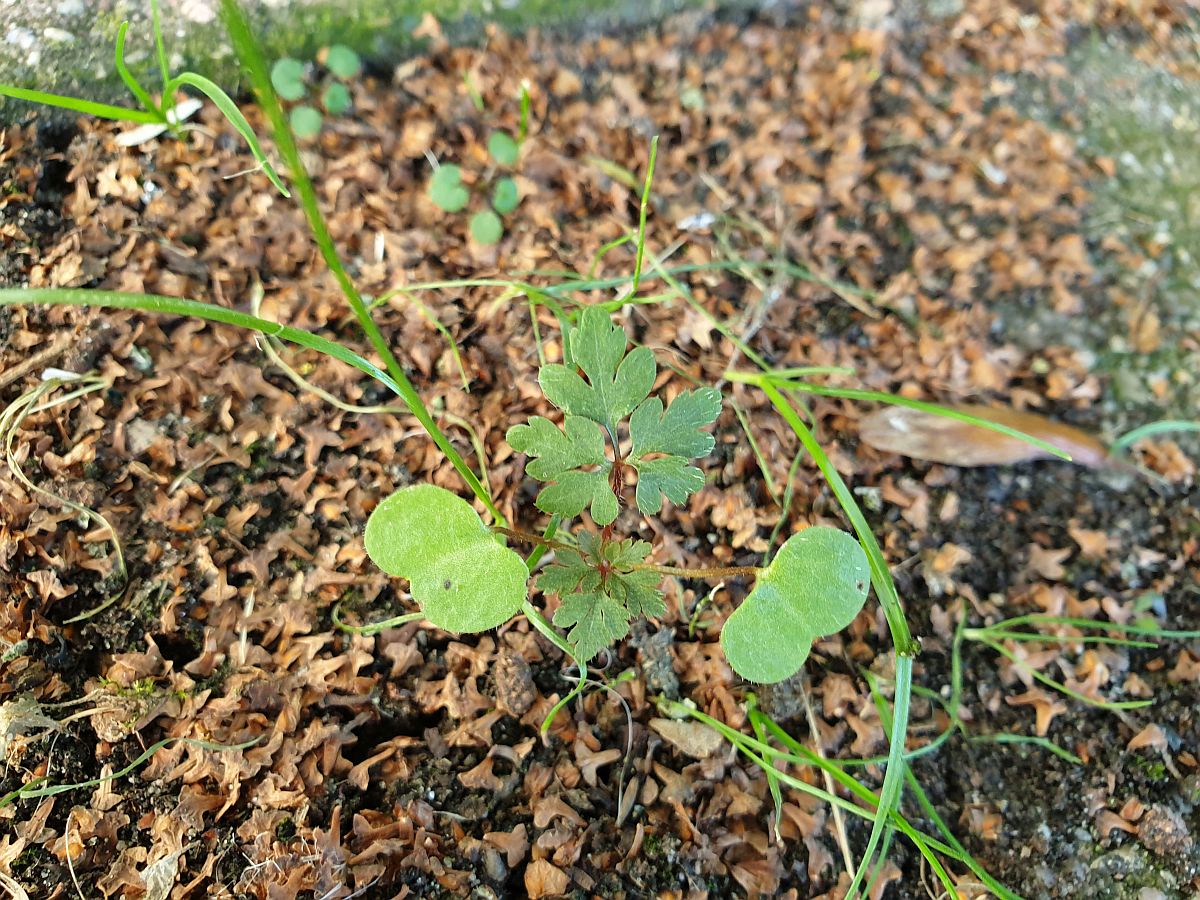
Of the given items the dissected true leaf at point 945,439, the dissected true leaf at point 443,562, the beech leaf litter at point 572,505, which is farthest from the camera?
the dissected true leaf at point 945,439

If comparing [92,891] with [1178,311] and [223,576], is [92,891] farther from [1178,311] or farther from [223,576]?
[1178,311]

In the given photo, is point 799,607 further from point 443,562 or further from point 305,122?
point 305,122

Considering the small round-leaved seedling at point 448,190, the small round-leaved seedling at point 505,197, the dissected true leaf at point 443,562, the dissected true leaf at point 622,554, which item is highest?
the small round-leaved seedling at point 448,190

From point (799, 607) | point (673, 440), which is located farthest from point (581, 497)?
point (799, 607)

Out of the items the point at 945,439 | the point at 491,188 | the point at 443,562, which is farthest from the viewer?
the point at 491,188

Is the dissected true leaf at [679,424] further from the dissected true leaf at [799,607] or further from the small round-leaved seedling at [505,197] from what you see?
the small round-leaved seedling at [505,197]

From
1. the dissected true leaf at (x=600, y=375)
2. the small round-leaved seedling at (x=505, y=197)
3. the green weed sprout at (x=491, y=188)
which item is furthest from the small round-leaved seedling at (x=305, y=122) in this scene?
the dissected true leaf at (x=600, y=375)
